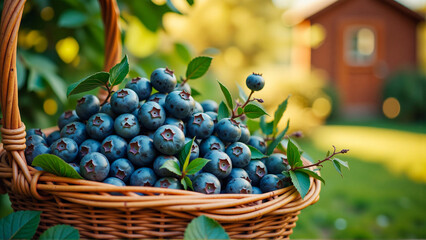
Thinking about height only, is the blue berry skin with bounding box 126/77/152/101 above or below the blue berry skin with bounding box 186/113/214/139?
above

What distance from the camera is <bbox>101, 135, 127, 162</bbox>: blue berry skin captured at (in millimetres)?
759

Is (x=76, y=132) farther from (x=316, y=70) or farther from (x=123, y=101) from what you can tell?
(x=316, y=70)

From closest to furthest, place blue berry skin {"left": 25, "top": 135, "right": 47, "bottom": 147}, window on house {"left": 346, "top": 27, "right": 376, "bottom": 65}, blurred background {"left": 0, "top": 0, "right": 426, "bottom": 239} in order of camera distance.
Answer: blue berry skin {"left": 25, "top": 135, "right": 47, "bottom": 147} < blurred background {"left": 0, "top": 0, "right": 426, "bottom": 239} < window on house {"left": 346, "top": 27, "right": 376, "bottom": 65}

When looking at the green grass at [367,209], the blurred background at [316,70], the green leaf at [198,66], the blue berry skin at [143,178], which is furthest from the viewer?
the green grass at [367,209]

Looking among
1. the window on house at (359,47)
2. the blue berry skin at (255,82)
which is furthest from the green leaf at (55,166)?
the window on house at (359,47)

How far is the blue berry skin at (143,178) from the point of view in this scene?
28.6 inches

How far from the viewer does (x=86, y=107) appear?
859 mm

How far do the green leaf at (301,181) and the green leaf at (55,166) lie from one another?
0.46 metres

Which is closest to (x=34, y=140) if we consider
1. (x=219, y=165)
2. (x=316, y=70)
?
(x=219, y=165)

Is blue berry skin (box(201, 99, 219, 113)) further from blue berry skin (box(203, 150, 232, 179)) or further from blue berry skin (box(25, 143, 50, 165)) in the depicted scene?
blue berry skin (box(25, 143, 50, 165))

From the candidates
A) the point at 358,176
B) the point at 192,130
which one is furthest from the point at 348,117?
the point at 192,130

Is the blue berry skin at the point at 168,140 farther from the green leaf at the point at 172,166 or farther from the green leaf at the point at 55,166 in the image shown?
the green leaf at the point at 55,166

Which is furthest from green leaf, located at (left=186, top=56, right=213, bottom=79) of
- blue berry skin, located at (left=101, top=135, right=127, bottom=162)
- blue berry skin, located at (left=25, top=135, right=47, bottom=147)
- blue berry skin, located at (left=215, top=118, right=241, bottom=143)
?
blue berry skin, located at (left=25, top=135, right=47, bottom=147)

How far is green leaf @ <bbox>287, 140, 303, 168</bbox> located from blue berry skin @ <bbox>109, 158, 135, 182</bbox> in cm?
36
